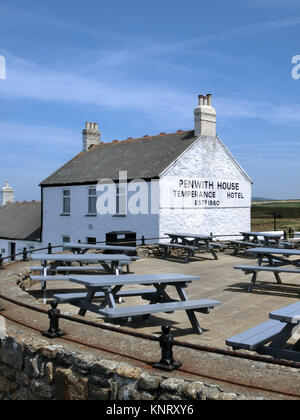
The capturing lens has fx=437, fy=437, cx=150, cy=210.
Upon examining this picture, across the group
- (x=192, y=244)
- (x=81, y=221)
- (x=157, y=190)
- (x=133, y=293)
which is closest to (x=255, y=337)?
(x=133, y=293)

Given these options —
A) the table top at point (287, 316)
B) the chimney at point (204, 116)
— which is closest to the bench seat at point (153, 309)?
the table top at point (287, 316)

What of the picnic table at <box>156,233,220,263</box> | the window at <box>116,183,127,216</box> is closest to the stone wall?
the picnic table at <box>156,233,220,263</box>

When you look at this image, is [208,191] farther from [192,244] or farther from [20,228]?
[20,228]

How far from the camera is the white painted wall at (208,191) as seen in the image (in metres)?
22.3

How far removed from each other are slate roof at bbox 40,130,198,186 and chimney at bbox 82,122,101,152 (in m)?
0.78

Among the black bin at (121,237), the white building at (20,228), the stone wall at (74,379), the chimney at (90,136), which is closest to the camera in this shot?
the stone wall at (74,379)

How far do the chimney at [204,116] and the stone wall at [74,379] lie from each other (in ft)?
64.2

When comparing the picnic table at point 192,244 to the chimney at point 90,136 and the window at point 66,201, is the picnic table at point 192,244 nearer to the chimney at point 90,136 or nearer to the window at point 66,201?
the window at point 66,201

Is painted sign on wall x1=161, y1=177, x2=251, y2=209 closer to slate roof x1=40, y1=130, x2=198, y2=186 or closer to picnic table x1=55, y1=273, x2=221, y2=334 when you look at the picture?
slate roof x1=40, y1=130, x2=198, y2=186

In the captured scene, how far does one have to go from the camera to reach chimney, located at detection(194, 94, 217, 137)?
23391 mm

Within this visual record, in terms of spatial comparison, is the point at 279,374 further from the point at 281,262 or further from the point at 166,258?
the point at 166,258

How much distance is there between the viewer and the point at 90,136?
103ft

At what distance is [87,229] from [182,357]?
843 inches

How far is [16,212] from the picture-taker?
123ft
